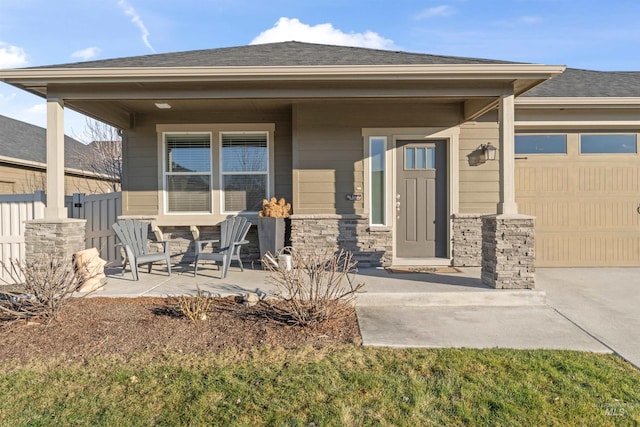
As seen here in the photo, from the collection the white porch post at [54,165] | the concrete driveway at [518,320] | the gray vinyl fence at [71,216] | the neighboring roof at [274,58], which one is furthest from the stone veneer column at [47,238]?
the concrete driveway at [518,320]

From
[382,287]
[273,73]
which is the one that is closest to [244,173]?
[273,73]

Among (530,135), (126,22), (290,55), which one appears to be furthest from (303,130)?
(126,22)

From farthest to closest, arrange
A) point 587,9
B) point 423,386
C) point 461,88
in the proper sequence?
point 587,9
point 461,88
point 423,386

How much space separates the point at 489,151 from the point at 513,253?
2.15m

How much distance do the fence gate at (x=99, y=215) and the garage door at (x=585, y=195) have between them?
6.66 m

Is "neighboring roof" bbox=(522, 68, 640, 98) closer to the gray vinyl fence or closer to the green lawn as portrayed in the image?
the green lawn

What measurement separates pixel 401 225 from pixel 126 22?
8693 mm

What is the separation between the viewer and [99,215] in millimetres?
6449

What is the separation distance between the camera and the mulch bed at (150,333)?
3.02m

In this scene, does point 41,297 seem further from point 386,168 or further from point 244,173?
point 386,168

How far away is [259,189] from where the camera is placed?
641cm

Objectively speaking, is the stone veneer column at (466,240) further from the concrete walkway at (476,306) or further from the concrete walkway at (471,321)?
the concrete walkway at (471,321)

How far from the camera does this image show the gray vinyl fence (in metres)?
5.81

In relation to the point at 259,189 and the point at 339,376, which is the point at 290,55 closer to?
the point at 259,189
